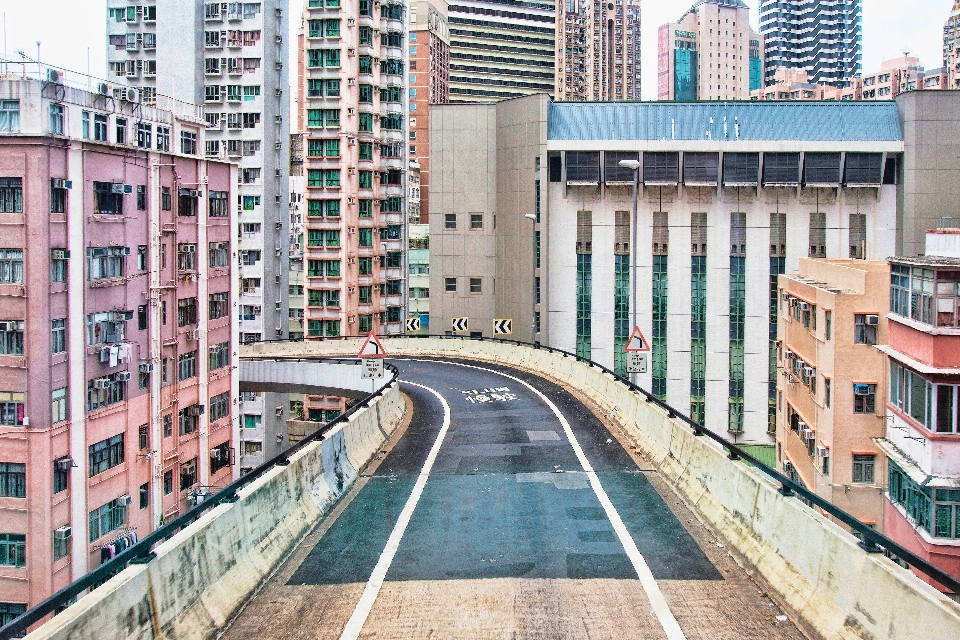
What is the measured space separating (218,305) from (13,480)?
16.8 m

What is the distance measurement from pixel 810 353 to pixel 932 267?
35.6ft

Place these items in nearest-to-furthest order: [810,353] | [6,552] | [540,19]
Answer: [6,552] < [810,353] < [540,19]

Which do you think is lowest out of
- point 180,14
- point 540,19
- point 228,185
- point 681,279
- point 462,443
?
point 462,443

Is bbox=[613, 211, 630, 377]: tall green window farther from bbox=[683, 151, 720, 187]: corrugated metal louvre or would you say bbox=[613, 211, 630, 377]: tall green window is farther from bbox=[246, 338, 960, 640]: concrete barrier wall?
bbox=[246, 338, 960, 640]: concrete barrier wall

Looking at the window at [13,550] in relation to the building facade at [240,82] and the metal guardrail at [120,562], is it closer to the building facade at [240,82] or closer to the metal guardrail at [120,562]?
the metal guardrail at [120,562]

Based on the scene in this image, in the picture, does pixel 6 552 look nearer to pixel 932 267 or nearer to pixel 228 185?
pixel 228 185

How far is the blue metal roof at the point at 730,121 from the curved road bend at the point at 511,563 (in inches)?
2017

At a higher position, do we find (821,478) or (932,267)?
(932,267)

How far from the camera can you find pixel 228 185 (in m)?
50.8

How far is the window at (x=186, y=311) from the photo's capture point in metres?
46.1

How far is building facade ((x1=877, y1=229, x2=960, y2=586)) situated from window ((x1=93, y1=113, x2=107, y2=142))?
107 ft

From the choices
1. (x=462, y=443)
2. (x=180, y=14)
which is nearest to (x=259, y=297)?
(x=180, y=14)

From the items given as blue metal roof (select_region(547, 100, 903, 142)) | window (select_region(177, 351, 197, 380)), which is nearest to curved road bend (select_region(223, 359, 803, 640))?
window (select_region(177, 351, 197, 380))

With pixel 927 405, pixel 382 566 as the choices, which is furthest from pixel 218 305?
pixel 382 566
